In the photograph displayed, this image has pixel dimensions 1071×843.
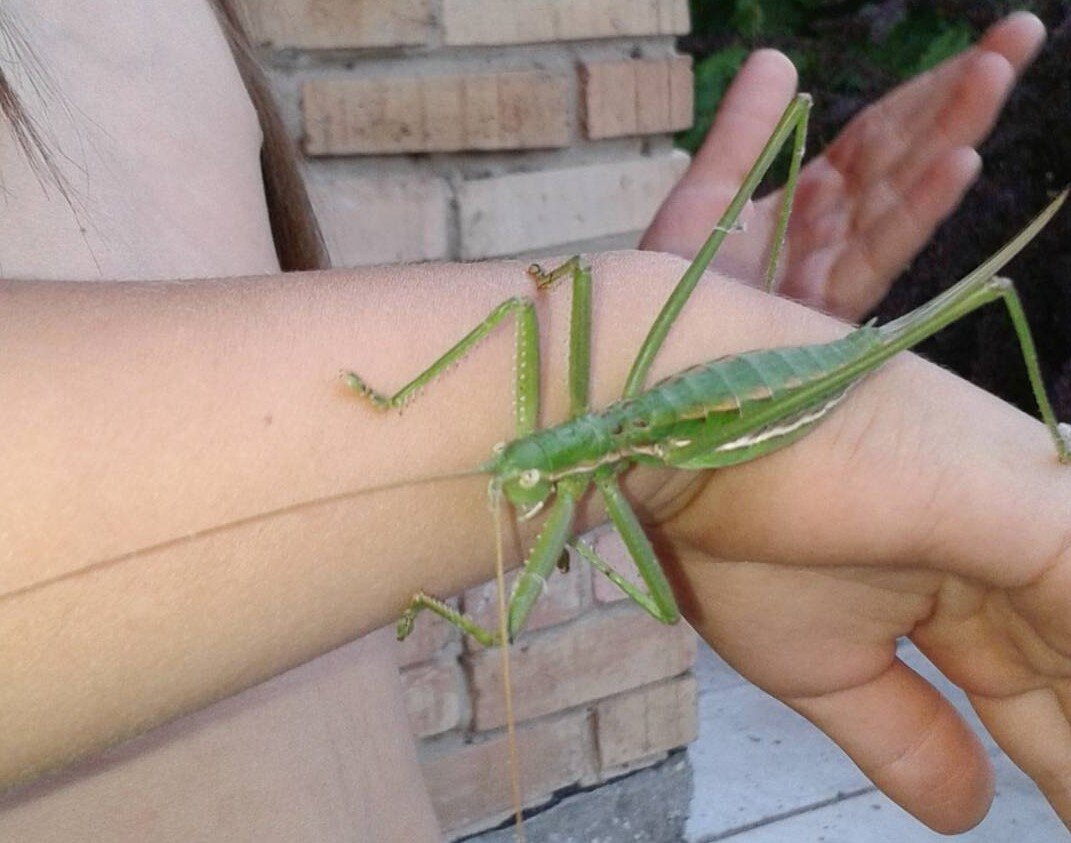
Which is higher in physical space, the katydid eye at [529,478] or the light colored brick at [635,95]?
the light colored brick at [635,95]

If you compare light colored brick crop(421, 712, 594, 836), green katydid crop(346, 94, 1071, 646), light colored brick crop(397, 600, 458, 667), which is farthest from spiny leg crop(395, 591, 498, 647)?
light colored brick crop(421, 712, 594, 836)

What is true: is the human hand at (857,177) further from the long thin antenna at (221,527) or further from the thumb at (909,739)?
the long thin antenna at (221,527)

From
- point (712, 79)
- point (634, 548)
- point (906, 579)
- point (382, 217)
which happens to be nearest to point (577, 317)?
point (634, 548)

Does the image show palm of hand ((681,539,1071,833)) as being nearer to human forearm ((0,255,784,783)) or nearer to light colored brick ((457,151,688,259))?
human forearm ((0,255,784,783))

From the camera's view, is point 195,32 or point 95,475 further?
point 195,32

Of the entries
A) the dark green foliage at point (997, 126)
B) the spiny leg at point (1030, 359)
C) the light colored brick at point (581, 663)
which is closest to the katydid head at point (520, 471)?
the spiny leg at point (1030, 359)

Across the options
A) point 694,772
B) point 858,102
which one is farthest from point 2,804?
point 858,102

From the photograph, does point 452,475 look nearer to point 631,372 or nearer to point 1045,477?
point 631,372
